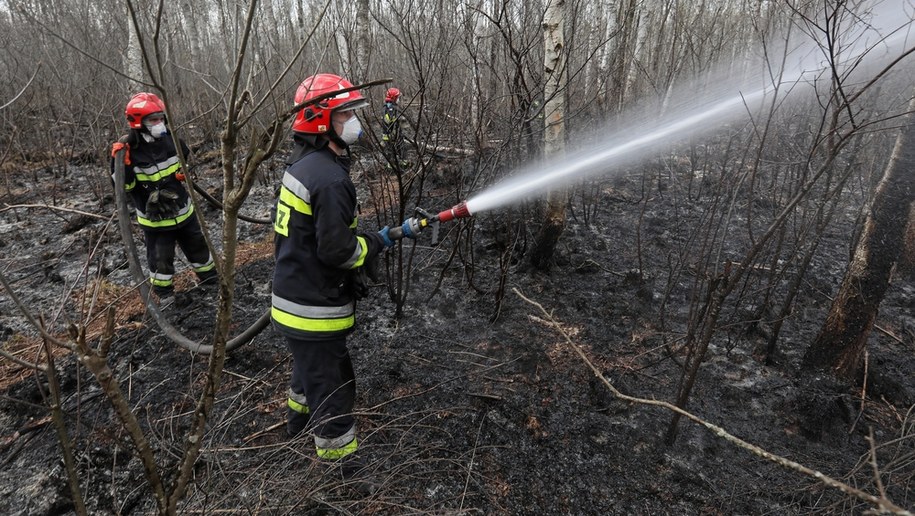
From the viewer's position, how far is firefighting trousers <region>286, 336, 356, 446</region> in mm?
2473

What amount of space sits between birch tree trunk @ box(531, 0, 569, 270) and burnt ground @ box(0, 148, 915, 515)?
0.35 m

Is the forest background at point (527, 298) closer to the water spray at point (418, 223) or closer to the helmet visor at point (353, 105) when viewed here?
the helmet visor at point (353, 105)

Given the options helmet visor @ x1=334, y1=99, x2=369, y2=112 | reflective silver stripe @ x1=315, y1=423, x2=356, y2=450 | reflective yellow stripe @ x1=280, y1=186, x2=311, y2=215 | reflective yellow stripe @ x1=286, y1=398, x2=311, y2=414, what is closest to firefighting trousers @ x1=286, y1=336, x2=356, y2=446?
reflective silver stripe @ x1=315, y1=423, x2=356, y2=450

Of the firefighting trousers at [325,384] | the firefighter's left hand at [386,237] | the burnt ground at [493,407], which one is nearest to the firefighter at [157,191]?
the burnt ground at [493,407]

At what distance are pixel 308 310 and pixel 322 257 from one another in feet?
1.04

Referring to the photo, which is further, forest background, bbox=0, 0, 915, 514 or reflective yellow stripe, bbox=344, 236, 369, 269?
reflective yellow stripe, bbox=344, 236, 369, 269

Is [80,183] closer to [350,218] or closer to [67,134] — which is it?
[67,134]

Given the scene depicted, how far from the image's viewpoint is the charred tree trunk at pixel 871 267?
3092 millimetres

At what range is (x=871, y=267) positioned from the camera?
3.16 meters

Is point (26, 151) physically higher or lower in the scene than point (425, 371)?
higher

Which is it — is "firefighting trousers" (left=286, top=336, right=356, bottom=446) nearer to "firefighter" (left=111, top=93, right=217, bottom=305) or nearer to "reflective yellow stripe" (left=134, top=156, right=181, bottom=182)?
"firefighter" (left=111, top=93, right=217, bottom=305)

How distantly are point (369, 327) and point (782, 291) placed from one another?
13.9ft

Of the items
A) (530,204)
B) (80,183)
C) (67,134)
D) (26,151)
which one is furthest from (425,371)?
(67,134)

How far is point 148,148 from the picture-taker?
4223mm
